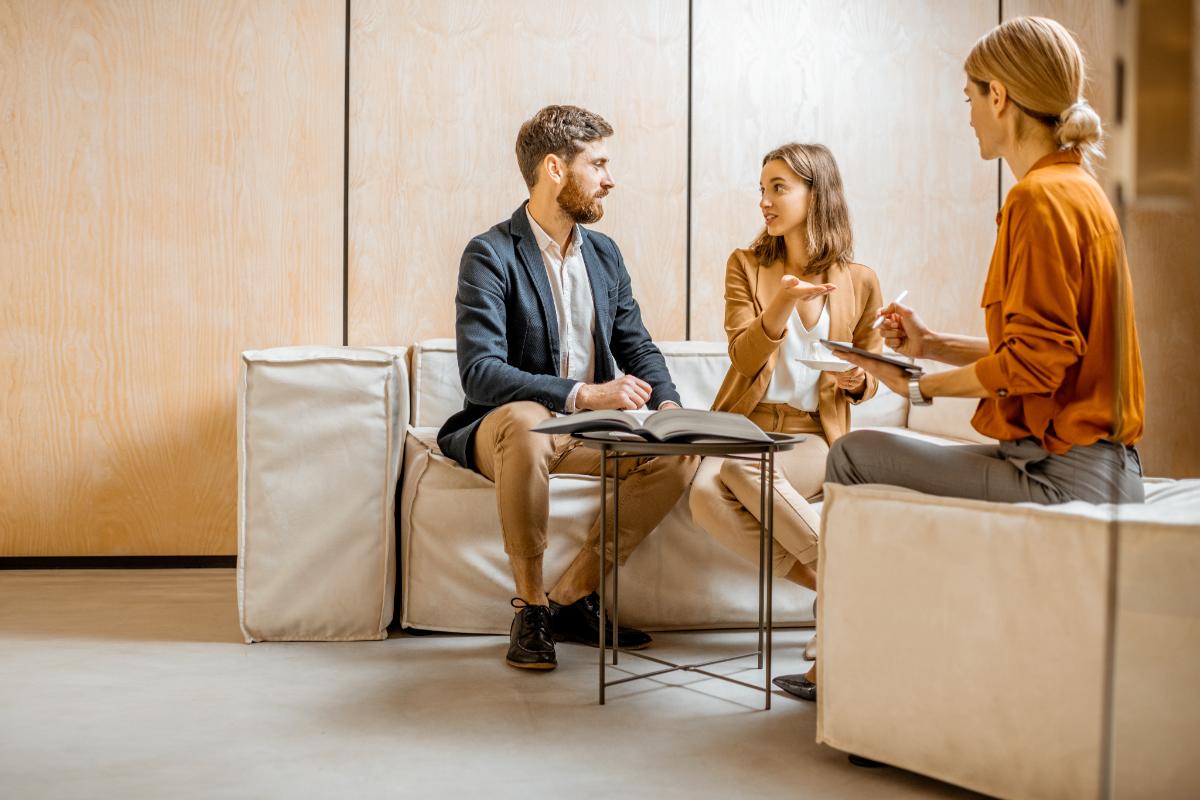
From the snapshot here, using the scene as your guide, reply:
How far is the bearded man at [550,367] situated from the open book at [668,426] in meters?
0.34

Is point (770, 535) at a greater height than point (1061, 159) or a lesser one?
lesser

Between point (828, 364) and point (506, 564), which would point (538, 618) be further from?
point (828, 364)

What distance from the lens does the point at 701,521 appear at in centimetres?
261

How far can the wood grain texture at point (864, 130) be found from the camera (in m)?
3.71

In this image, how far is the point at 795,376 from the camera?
2.66 m

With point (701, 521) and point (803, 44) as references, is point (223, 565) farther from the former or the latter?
point (803, 44)

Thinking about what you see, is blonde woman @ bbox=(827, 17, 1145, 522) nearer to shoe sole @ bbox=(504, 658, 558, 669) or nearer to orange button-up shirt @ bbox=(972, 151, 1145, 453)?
orange button-up shirt @ bbox=(972, 151, 1145, 453)

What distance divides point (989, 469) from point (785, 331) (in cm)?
87

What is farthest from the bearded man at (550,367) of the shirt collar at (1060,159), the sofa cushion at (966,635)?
the shirt collar at (1060,159)

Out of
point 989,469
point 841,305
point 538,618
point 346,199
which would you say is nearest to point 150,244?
point 346,199

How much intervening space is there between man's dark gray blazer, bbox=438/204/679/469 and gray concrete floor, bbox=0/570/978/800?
60cm

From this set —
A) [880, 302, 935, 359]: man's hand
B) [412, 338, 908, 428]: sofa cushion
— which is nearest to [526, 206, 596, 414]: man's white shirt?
[412, 338, 908, 428]: sofa cushion

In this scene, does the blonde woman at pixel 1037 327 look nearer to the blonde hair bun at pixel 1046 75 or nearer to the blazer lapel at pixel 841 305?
the blonde hair bun at pixel 1046 75

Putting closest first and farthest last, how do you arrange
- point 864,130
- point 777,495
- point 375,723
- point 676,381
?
point 375,723
point 777,495
point 676,381
point 864,130
